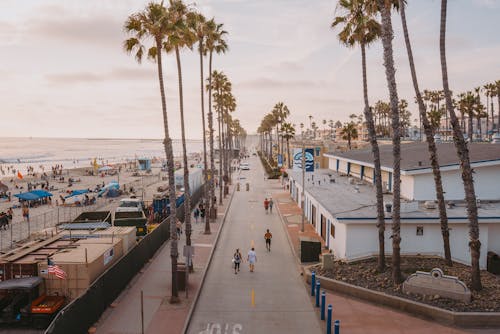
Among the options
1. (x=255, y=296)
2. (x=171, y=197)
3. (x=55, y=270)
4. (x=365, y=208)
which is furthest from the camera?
(x=365, y=208)

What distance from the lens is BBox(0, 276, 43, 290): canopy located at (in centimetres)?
1405

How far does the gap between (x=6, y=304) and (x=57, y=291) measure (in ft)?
5.87

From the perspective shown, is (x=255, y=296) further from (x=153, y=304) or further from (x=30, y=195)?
(x=30, y=195)

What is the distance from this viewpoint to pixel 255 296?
17.8 metres

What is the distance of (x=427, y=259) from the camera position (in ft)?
68.5

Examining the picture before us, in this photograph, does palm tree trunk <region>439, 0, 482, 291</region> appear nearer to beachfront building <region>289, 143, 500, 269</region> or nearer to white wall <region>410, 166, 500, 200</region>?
beachfront building <region>289, 143, 500, 269</region>

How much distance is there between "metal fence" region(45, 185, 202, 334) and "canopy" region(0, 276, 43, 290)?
203 centimetres

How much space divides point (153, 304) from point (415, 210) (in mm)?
14640

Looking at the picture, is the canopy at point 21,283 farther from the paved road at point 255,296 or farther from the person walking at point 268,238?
the person walking at point 268,238

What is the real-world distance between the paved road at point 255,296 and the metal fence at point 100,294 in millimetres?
3639

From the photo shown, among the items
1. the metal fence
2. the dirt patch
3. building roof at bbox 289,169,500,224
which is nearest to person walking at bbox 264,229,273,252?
building roof at bbox 289,169,500,224

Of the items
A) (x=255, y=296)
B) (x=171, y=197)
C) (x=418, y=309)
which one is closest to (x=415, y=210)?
(x=418, y=309)

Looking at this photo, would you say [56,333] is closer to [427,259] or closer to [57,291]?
[57,291]

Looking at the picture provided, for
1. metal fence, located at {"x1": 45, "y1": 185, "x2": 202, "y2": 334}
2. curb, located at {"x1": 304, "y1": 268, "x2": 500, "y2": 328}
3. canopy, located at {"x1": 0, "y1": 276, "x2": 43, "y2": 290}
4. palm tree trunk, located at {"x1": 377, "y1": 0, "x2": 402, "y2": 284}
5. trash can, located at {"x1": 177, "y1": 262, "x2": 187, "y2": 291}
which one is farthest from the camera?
trash can, located at {"x1": 177, "y1": 262, "x2": 187, "y2": 291}
